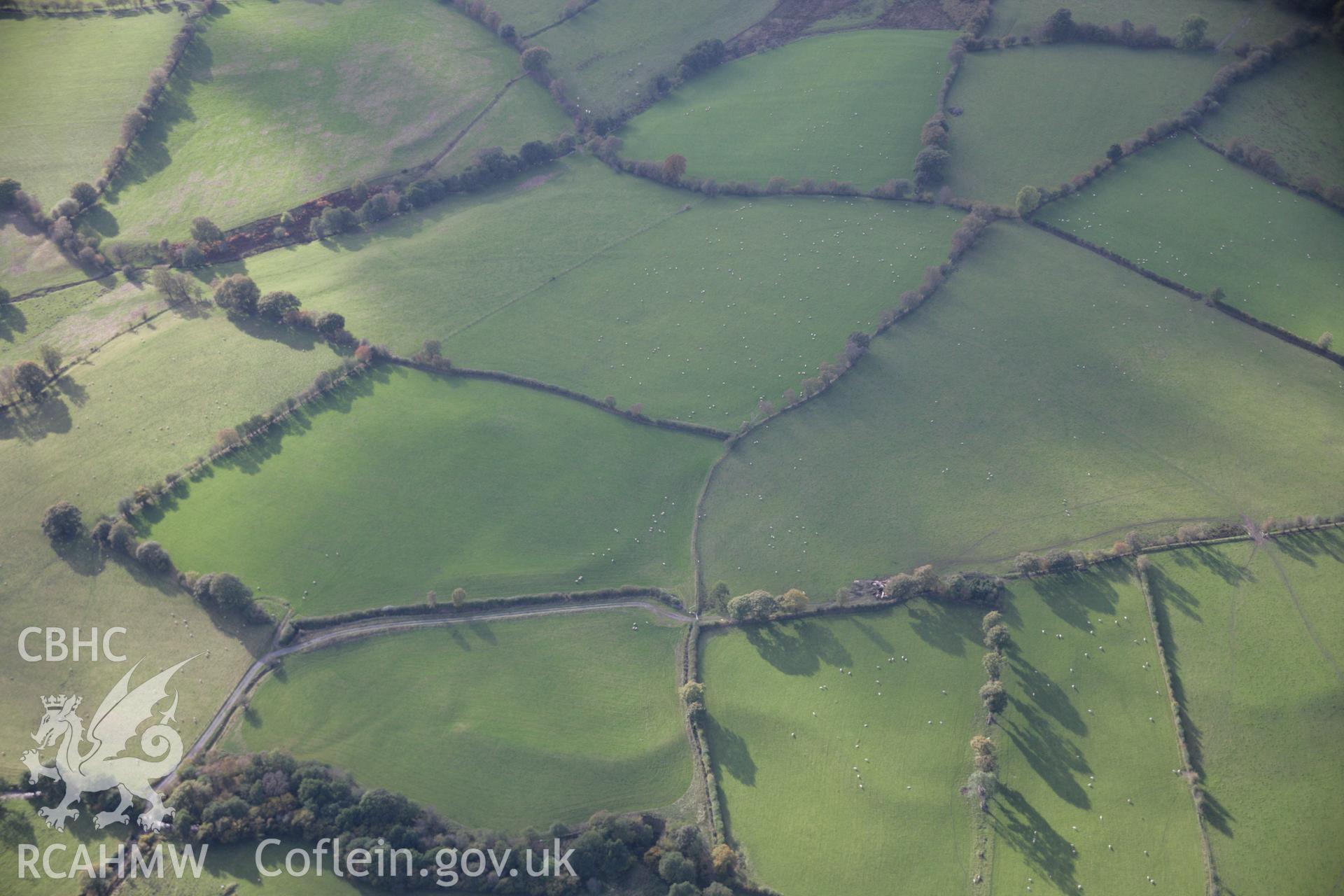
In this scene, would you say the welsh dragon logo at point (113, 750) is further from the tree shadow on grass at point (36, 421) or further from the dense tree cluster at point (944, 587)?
the dense tree cluster at point (944, 587)

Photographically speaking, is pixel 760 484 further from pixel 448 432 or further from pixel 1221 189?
pixel 1221 189

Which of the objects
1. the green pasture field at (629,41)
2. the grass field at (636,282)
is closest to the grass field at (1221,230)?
the grass field at (636,282)

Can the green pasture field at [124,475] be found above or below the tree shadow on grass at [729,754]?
above

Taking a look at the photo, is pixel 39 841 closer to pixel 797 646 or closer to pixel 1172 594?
pixel 797 646

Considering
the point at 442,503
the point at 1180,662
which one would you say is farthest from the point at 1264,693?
the point at 442,503

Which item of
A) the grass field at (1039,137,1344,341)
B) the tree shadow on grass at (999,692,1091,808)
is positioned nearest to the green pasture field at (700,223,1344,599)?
the grass field at (1039,137,1344,341)
